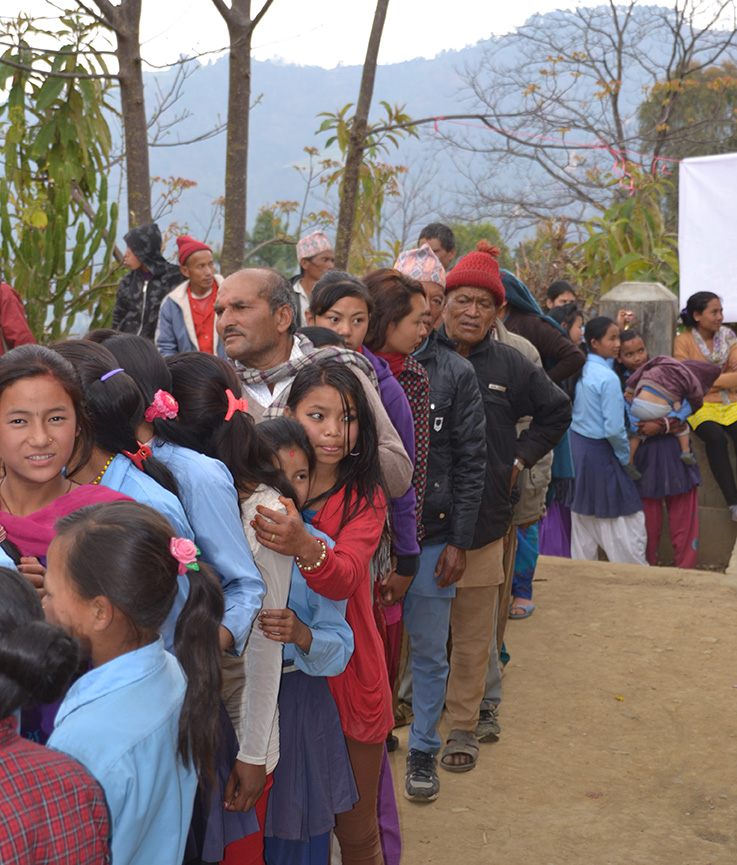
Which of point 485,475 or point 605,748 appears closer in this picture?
point 485,475

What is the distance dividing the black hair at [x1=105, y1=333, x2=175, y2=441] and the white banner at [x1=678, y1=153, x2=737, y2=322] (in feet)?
20.8

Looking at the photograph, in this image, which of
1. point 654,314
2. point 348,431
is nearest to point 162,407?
point 348,431

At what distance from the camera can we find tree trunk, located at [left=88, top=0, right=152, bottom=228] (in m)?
5.12

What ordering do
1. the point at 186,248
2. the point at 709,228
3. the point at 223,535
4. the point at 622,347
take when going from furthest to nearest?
the point at 709,228
the point at 622,347
the point at 186,248
the point at 223,535

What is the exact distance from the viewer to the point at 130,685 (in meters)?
1.62

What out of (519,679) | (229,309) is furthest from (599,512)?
(229,309)

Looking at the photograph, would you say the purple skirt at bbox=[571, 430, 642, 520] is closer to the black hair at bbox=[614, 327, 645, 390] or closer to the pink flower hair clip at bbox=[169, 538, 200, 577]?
the black hair at bbox=[614, 327, 645, 390]

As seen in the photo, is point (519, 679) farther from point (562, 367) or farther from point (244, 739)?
point (244, 739)

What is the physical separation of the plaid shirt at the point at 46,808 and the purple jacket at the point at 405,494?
5.94 feet

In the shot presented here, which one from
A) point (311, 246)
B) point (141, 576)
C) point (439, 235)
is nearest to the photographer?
point (141, 576)

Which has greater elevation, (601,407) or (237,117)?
(237,117)

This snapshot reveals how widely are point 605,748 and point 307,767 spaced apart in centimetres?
205

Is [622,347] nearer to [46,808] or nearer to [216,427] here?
[216,427]

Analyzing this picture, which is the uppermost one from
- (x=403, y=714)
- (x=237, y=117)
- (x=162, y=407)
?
(x=237, y=117)
